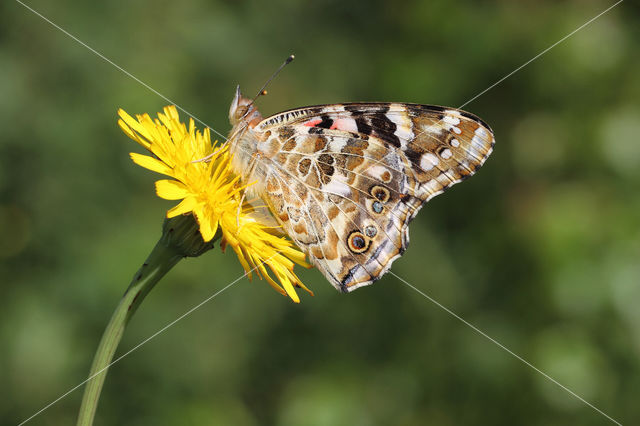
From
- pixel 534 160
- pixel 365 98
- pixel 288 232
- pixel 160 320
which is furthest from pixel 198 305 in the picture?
pixel 534 160

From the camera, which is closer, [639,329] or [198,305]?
[639,329]

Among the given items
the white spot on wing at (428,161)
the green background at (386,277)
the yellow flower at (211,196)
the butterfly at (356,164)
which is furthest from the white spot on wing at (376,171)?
the green background at (386,277)

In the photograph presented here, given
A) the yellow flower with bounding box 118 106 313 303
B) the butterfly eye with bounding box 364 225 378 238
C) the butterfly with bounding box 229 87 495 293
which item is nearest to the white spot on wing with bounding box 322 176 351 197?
the butterfly with bounding box 229 87 495 293

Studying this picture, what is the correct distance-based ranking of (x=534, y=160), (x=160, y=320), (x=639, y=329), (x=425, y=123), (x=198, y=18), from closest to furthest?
(x=425, y=123), (x=639, y=329), (x=160, y=320), (x=534, y=160), (x=198, y=18)

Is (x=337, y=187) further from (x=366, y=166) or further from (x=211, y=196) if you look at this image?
(x=211, y=196)

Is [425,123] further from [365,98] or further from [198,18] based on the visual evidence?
[198,18]

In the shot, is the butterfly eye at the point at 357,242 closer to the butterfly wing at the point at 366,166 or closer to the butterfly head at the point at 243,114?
the butterfly wing at the point at 366,166

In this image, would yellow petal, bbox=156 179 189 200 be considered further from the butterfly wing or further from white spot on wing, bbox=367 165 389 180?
white spot on wing, bbox=367 165 389 180
